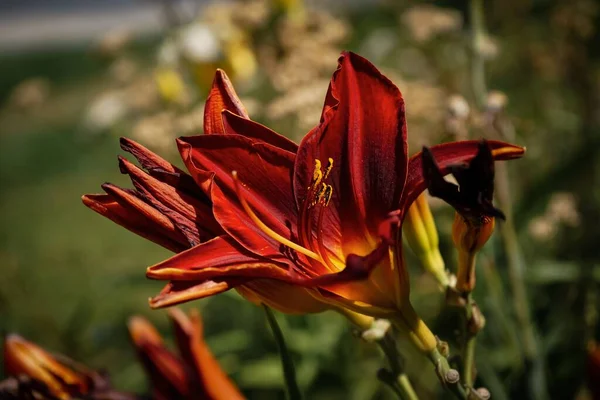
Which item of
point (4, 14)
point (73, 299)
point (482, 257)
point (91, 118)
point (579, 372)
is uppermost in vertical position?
point (4, 14)

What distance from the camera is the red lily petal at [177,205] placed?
1.61 feet

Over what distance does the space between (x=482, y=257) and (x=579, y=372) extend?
0.72 feet

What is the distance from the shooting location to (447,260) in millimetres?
1280

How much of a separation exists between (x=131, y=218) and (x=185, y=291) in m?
0.08

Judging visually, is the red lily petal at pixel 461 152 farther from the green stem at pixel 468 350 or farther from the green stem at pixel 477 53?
the green stem at pixel 477 53

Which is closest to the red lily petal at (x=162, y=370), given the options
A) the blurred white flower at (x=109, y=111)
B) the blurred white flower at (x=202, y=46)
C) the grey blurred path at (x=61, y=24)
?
the blurred white flower at (x=202, y=46)

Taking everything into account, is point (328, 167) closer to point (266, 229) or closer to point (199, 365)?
point (266, 229)

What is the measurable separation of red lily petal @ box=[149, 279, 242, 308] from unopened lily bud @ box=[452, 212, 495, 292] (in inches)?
7.3

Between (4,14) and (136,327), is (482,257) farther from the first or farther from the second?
(4,14)

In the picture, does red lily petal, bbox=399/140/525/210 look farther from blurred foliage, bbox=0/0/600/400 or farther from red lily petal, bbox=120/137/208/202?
blurred foliage, bbox=0/0/600/400

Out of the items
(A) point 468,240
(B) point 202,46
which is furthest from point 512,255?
(B) point 202,46

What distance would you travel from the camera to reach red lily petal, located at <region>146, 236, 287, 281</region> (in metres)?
0.44

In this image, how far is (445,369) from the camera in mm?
517

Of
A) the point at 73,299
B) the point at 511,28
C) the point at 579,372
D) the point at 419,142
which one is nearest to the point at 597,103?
the point at 511,28
